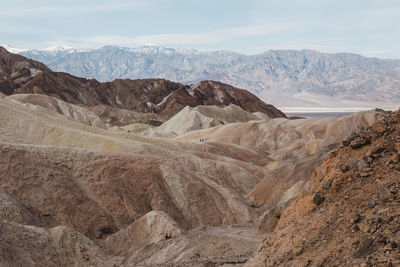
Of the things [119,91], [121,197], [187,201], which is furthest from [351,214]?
[119,91]

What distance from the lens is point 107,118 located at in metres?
111

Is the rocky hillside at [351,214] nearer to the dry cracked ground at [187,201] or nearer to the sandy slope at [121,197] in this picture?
the dry cracked ground at [187,201]

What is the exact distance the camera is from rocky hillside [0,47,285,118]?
13071 cm

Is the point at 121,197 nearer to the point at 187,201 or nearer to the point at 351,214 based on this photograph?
the point at 187,201

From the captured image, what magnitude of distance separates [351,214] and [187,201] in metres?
24.5

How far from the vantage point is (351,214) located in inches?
375

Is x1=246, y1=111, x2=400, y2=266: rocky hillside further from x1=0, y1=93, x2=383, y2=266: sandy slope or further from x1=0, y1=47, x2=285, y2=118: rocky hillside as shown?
x1=0, y1=47, x2=285, y2=118: rocky hillside

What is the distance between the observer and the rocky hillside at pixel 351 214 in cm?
859

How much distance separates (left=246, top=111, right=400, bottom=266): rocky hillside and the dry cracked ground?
0.09 feet

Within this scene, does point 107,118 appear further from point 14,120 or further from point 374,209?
point 374,209

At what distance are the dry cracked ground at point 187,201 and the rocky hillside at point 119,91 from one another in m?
75.8

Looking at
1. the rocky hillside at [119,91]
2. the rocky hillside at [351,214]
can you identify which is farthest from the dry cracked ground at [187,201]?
the rocky hillside at [119,91]

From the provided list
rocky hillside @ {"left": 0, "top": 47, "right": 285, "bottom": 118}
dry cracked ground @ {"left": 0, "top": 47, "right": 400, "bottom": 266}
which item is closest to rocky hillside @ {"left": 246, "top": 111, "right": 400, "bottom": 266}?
dry cracked ground @ {"left": 0, "top": 47, "right": 400, "bottom": 266}

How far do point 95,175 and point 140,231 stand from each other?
851 centimetres
